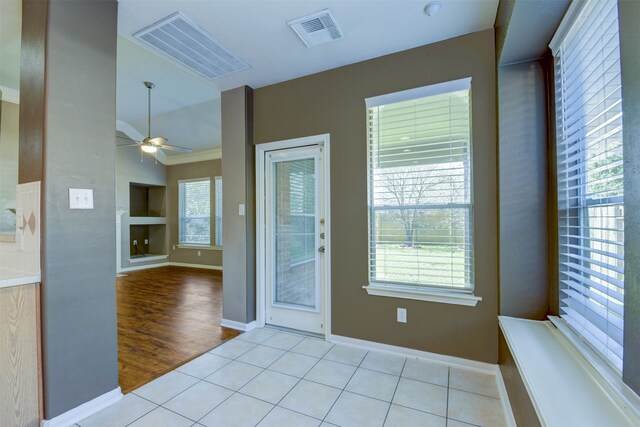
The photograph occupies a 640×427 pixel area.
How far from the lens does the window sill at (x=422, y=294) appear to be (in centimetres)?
227

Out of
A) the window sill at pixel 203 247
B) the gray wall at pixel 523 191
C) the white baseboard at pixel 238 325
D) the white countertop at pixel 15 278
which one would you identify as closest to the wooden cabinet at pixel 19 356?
the white countertop at pixel 15 278

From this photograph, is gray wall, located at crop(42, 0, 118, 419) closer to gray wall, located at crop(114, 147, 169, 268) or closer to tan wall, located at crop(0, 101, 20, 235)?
tan wall, located at crop(0, 101, 20, 235)

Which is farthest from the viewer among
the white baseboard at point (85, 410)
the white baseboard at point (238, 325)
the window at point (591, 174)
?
the white baseboard at point (238, 325)

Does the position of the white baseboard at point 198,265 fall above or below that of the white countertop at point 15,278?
below

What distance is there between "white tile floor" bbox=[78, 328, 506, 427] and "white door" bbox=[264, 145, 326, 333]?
0.56 meters

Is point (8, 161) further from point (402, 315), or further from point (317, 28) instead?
point (402, 315)

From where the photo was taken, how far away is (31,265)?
1646mm

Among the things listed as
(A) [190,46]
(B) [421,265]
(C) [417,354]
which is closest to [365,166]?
(B) [421,265]

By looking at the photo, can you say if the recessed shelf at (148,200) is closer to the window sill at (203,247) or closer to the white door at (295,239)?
the window sill at (203,247)

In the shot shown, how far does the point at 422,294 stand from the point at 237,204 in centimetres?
217

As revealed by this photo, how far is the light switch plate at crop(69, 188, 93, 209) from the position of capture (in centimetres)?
173

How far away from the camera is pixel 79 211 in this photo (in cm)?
176

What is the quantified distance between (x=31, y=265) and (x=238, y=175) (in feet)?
6.26

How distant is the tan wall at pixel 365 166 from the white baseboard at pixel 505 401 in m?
0.14
